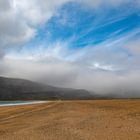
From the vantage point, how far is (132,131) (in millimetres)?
22859

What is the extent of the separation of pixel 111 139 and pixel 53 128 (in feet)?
23.0

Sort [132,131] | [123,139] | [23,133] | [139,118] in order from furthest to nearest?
1. [139,118]
2. [23,133]
3. [132,131]
4. [123,139]

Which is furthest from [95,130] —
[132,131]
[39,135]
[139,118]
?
[139,118]

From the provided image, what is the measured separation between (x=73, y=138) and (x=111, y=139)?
281 centimetres

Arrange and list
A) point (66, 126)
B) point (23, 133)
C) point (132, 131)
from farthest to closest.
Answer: point (66, 126)
point (23, 133)
point (132, 131)

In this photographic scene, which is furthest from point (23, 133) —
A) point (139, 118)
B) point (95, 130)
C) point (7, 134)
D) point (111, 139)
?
point (139, 118)

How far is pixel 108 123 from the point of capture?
88.4 ft

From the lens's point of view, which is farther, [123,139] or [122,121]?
[122,121]

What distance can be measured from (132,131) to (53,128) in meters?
7.25

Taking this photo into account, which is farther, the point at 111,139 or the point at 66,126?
the point at 66,126

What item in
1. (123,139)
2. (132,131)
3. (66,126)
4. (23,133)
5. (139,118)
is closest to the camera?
(123,139)

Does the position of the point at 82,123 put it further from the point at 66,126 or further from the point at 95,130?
the point at 95,130

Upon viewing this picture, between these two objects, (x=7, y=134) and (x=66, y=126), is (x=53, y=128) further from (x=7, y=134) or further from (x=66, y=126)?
(x=7, y=134)

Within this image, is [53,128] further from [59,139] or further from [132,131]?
[132,131]
